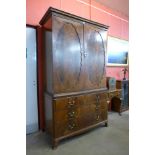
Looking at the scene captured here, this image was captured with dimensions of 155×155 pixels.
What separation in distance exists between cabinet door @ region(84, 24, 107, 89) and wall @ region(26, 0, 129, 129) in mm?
874

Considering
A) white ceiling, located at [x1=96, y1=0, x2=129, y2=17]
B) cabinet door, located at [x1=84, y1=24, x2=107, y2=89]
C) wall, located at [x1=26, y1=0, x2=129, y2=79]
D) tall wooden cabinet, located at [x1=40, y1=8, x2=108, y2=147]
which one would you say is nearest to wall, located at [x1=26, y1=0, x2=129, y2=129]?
wall, located at [x1=26, y1=0, x2=129, y2=79]

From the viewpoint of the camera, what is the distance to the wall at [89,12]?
9.68 feet

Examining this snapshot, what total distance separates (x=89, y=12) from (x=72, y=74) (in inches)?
79.4

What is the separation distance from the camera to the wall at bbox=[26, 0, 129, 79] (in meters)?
2.95

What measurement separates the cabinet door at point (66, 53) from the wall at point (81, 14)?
2.39 ft

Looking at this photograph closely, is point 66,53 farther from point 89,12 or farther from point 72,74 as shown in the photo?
point 89,12

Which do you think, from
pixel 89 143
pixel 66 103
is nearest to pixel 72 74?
pixel 66 103

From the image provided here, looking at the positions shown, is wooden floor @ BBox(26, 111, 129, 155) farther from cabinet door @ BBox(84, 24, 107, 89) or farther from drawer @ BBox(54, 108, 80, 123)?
cabinet door @ BBox(84, 24, 107, 89)

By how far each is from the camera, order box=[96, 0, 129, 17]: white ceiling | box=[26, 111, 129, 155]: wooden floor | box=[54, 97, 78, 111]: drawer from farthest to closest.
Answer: box=[96, 0, 129, 17]: white ceiling
box=[54, 97, 78, 111]: drawer
box=[26, 111, 129, 155]: wooden floor

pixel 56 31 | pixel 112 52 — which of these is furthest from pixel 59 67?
pixel 112 52

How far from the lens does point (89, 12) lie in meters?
3.87

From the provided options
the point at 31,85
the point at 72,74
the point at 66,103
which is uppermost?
the point at 72,74
